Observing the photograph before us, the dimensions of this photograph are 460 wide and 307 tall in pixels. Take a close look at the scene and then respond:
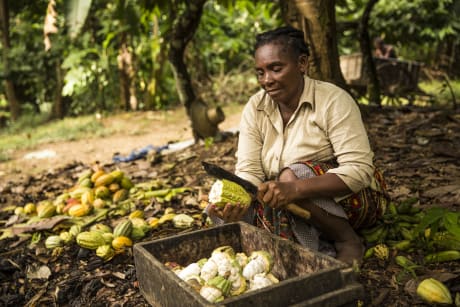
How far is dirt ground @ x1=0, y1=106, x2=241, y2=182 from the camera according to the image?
616 centimetres

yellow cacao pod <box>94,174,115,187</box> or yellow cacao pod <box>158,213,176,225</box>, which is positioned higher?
yellow cacao pod <box>94,174,115,187</box>

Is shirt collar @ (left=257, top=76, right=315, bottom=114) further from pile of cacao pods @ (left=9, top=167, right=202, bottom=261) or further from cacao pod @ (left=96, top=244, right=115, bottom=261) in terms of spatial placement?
cacao pod @ (left=96, top=244, right=115, bottom=261)

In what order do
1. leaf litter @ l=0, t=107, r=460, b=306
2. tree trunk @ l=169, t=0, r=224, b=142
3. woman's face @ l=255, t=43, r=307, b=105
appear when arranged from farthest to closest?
1. tree trunk @ l=169, t=0, r=224, b=142
2. leaf litter @ l=0, t=107, r=460, b=306
3. woman's face @ l=255, t=43, r=307, b=105

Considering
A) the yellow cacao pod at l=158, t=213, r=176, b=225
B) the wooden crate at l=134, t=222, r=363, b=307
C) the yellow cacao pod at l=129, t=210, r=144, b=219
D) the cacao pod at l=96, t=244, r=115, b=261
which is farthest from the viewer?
the yellow cacao pod at l=129, t=210, r=144, b=219

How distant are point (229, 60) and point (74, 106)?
13.8ft

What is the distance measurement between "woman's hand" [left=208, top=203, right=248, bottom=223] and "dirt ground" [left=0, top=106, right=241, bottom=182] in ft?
12.0

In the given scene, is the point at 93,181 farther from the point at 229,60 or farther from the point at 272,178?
the point at 229,60

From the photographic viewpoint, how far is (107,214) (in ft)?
11.7

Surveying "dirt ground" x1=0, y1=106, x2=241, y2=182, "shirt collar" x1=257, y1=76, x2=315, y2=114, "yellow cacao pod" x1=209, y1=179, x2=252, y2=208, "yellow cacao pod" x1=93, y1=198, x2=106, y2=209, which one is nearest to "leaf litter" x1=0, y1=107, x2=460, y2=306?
"yellow cacao pod" x1=93, y1=198, x2=106, y2=209

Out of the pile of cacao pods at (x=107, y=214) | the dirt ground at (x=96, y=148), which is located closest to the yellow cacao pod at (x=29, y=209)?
the pile of cacao pods at (x=107, y=214)

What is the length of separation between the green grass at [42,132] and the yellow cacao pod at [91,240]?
4582 millimetres

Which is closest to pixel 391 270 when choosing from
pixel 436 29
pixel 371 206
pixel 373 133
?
pixel 371 206

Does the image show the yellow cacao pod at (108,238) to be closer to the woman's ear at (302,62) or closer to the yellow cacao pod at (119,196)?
the yellow cacao pod at (119,196)

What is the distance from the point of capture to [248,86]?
35.1ft
